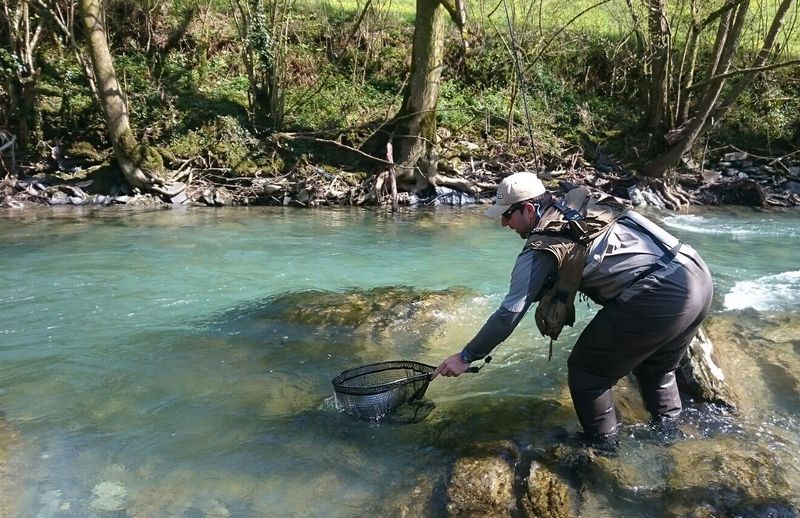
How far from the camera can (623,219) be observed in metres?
3.49

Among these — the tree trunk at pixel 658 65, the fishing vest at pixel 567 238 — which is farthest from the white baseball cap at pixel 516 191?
the tree trunk at pixel 658 65

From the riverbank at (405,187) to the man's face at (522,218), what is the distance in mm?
10367

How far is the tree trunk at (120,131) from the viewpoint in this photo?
12.9 metres

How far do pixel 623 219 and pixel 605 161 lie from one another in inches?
532

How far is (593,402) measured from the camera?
11.9 feet

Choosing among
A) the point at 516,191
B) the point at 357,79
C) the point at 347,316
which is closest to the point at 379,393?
the point at 516,191

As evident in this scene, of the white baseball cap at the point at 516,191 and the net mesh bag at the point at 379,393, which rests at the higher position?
the white baseball cap at the point at 516,191

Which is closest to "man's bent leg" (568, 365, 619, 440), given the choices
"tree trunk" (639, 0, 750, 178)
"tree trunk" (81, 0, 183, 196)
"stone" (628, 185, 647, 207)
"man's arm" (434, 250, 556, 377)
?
"man's arm" (434, 250, 556, 377)

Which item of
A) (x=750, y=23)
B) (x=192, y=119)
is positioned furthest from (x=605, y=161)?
(x=192, y=119)

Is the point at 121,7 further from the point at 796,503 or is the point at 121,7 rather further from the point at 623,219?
the point at 796,503

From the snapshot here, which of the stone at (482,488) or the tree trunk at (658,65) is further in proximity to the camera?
the tree trunk at (658,65)

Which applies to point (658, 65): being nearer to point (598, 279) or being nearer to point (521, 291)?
point (598, 279)

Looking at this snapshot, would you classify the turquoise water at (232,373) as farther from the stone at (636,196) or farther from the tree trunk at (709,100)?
the tree trunk at (709,100)

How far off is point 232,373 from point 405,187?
9.90 metres
